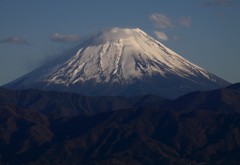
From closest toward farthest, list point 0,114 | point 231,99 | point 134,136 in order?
point 134,136 → point 0,114 → point 231,99

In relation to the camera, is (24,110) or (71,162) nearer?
(71,162)

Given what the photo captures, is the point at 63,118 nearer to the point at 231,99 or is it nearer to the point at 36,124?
the point at 36,124

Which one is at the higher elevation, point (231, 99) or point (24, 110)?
point (24, 110)

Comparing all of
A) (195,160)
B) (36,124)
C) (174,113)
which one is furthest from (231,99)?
(195,160)

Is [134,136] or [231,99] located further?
[231,99]

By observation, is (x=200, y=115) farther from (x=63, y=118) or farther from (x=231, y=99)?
(x=231, y=99)

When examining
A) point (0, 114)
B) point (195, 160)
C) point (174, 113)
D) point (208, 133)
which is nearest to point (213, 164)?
point (195, 160)

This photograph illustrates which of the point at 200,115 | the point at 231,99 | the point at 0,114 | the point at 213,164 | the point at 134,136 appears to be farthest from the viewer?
the point at 231,99
